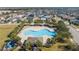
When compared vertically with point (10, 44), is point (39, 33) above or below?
above

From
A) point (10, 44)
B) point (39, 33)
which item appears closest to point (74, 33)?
point (39, 33)

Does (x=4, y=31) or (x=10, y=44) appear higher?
(x=4, y=31)

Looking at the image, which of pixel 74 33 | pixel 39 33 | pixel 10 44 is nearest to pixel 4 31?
pixel 10 44

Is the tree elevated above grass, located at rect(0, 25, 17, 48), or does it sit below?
below

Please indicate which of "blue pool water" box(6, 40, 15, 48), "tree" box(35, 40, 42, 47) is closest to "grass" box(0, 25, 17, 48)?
"blue pool water" box(6, 40, 15, 48)

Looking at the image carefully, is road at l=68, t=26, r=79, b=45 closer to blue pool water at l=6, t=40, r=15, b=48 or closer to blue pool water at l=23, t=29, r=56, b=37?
blue pool water at l=23, t=29, r=56, b=37

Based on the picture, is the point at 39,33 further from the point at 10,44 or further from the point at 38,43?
the point at 10,44

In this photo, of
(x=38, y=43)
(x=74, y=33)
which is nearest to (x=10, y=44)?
(x=38, y=43)

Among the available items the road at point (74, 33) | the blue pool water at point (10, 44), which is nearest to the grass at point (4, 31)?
the blue pool water at point (10, 44)

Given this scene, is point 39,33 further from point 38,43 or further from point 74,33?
point 74,33

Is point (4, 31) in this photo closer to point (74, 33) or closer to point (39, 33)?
point (39, 33)
